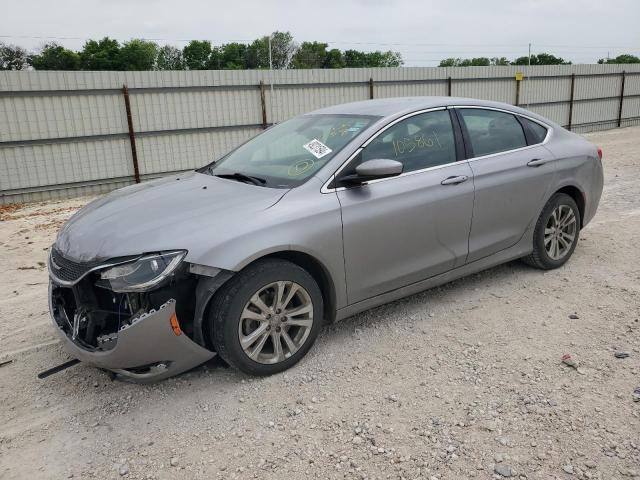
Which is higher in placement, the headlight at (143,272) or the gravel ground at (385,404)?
the headlight at (143,272)

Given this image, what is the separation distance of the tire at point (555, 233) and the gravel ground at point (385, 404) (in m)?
0.42

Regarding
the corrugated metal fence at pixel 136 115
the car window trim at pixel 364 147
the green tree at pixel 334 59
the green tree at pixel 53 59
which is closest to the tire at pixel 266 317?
the car window trim at pixel 364 147

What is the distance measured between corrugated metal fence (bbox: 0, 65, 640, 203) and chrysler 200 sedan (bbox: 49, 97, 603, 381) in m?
7.43

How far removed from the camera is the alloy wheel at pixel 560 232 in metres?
4.70

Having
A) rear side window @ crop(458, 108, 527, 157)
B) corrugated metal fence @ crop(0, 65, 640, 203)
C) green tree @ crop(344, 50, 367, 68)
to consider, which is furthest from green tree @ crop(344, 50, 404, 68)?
rear side window @ crop(458, 108, 527, 157)

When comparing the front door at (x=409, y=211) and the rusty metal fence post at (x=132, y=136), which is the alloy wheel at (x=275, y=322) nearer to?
the front door at (x=409, y=211)

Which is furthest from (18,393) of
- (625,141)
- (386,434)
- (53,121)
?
(625,141)

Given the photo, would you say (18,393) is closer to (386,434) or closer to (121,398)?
(121,398)

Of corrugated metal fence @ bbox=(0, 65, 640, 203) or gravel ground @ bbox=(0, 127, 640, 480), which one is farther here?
corrugated metal fence @ bbox=(0, 65, 640, 203)

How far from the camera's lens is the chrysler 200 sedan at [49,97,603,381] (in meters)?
2.88

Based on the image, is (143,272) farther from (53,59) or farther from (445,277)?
(53,59)

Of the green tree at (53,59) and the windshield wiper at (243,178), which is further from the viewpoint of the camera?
the green tree at (53,59)

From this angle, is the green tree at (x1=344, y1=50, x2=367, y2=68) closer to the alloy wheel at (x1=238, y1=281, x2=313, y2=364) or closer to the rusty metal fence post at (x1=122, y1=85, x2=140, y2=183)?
the rusty metal fence post at (x1=122, y1=85, x2=140, y2=183)

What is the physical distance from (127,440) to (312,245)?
145cm
